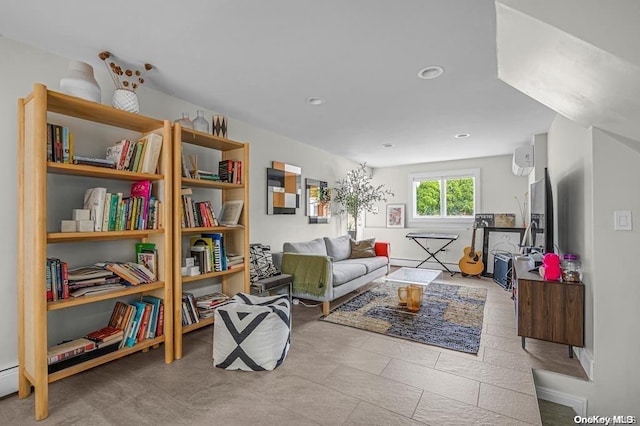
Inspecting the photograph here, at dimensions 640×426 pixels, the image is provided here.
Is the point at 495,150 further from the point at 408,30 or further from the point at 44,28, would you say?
the point at 44,28

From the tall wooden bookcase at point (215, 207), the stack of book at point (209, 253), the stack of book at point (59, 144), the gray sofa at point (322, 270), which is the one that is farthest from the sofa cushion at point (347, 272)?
the stack of book at point (59, 144)

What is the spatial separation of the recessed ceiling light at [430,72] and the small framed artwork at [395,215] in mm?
4318

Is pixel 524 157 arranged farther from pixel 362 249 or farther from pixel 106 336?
pixel 106 336

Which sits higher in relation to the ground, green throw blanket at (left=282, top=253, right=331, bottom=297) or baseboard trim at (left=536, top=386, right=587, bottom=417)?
green throw blanket at (left=282, top=253, right=331, bottom=297)

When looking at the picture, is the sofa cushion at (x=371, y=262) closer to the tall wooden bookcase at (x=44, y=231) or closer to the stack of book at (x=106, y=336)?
the tall wooden bookcase at (x=44, y=231)

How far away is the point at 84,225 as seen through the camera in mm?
1921

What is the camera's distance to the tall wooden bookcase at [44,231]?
1646 millimetres

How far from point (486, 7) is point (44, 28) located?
2.57m

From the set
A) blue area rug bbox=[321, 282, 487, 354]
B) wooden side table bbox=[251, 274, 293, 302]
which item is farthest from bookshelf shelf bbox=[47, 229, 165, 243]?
blue area rug bbox=[321, 282, 487, 354]

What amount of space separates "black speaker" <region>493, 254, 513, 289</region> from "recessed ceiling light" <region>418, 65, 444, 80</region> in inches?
132

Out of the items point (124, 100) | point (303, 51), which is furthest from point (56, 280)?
point (303, 51)

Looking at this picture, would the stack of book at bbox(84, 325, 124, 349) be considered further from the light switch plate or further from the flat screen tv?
the flat screen tv

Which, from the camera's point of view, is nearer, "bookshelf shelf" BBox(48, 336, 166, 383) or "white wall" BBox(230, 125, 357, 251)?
"bookshelf shelf" BBox(48, 336, 166, 383)

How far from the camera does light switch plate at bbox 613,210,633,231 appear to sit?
192 cm
